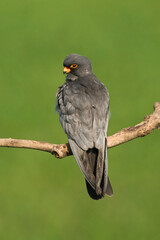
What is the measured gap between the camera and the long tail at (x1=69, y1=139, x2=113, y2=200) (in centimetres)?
928

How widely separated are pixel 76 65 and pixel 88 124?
1.37 meters

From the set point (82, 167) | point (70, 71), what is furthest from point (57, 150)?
point (70, 71)

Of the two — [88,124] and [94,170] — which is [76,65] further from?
[94,170]

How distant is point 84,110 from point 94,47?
919cm

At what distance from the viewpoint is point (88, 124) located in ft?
31.8

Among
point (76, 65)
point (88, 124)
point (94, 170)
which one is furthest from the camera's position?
point (76, 65)

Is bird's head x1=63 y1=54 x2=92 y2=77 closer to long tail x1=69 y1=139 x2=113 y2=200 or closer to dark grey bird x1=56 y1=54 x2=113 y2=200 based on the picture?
dark grey bird x1=56 y1=54 x2=113 y2=200

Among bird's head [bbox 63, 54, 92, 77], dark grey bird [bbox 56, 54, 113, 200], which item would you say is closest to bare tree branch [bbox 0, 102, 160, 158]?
dark grey bird [bbox 56, 54, 113, 200]

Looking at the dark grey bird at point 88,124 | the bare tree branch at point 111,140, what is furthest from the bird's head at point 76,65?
the bare tree branch at point 111,140

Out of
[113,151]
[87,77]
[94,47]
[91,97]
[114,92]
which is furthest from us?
[94,47]

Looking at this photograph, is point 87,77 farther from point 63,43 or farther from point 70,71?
point 63,43

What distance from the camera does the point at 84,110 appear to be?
9812mm

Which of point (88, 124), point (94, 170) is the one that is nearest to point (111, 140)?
point (88, 124)

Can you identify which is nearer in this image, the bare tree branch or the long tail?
the long tail
